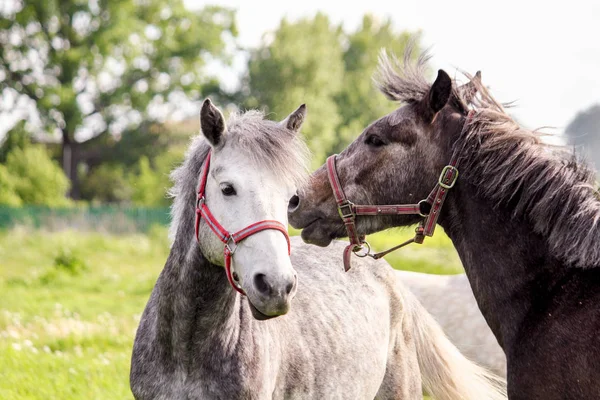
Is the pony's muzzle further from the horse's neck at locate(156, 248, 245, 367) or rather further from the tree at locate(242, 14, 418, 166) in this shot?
the tree at locate(242, 14, 418, 166)

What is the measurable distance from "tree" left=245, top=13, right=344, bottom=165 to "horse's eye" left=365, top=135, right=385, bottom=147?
37.4 m

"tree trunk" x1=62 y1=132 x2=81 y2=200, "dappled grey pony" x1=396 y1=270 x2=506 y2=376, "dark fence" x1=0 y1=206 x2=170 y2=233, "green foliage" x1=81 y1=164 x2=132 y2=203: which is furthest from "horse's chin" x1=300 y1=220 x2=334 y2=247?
"green foliage" x1=81 y1=164 x2=132 y2=203

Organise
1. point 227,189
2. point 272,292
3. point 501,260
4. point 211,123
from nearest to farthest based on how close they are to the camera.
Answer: point 272,292 → point 501,260 → point 227,189 → point 211,123

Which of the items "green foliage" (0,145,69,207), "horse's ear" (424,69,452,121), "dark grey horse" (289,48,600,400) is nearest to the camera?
"dark grey horse" (289,48,600,400)

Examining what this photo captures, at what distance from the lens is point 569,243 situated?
284 cm

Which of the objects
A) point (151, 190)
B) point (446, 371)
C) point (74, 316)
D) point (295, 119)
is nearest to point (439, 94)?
point (295, 119)

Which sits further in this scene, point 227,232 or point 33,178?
point 33,178

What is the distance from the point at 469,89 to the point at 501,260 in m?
0.91

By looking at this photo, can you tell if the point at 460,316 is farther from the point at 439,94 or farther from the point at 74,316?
the point at 74,316

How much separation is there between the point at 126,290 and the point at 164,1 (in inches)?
1277

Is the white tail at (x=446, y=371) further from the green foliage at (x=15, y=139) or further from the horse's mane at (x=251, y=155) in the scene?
the green foliage at (x=15, y=139)

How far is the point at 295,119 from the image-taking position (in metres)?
3.76

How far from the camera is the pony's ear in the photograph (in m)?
3.28

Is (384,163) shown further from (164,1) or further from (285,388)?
(164,1)
